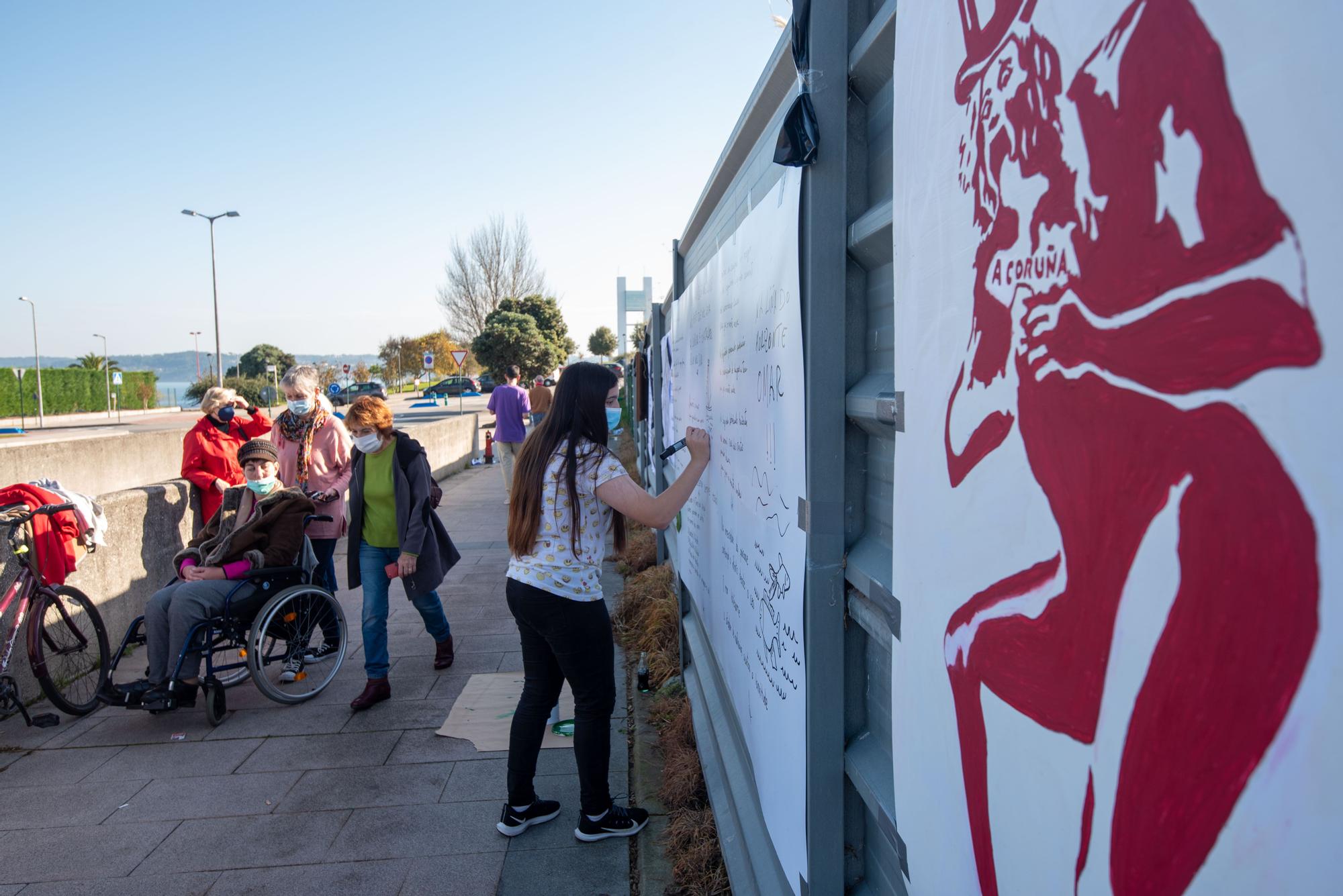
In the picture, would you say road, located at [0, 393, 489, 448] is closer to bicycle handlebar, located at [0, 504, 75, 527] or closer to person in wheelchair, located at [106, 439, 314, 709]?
person in wheelchair, located at [106, 439, 314, 709]

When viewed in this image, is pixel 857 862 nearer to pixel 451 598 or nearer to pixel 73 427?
pixel 451 598

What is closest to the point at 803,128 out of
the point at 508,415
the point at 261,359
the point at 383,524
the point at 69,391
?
the point at 383,524

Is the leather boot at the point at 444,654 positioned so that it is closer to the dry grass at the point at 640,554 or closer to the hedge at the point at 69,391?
the dry grass at the point at 640,554

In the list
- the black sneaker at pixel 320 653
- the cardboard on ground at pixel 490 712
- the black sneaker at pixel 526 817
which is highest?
the black sneaker at pixel 320 653

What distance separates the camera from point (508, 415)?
12484mm

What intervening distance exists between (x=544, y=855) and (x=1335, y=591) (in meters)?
3.50

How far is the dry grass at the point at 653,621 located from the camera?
17.6 feet

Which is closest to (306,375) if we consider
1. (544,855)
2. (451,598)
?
(451,598)

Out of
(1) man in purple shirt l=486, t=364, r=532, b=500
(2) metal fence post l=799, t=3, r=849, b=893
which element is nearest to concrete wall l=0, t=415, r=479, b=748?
(2) metal fence post l=799, t=3, r=849, b=893

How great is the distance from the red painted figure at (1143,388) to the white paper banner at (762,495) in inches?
32.9

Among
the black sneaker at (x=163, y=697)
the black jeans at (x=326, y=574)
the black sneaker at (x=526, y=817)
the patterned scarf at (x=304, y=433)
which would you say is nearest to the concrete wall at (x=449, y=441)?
the patterned scarf at (x=304, y=433)

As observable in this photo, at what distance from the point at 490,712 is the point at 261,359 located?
2597 inches

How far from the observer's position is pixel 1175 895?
752mm

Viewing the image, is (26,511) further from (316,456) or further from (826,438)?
(826,438)
